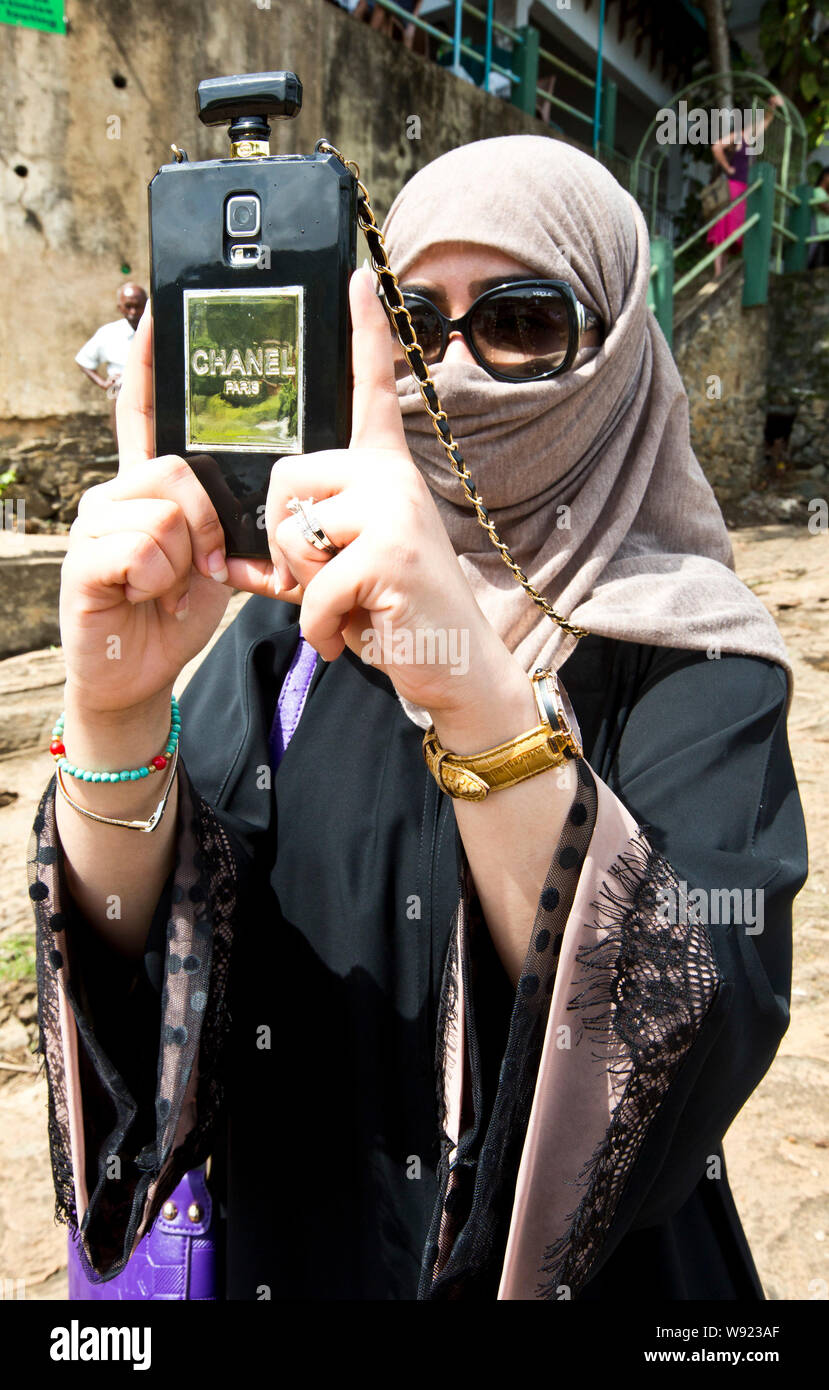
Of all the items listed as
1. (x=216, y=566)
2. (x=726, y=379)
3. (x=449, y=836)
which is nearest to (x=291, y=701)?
(x=449, y=836)

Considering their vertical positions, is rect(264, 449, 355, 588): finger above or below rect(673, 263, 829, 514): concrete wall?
below

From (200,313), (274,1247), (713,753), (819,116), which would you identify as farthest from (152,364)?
(819,116)

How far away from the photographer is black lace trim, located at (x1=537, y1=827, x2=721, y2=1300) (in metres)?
0.90

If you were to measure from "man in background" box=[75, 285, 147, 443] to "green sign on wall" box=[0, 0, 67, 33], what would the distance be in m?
1.46

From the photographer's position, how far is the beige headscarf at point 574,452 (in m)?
1.17

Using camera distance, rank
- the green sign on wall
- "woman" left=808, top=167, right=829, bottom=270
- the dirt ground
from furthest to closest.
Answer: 1. "woman" left=808, top=167, right=829, bottom=270
2. the green sign on wall
3. the dirt ground

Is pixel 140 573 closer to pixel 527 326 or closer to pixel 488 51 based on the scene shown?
pixel 527 326

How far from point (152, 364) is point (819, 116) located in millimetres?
11088

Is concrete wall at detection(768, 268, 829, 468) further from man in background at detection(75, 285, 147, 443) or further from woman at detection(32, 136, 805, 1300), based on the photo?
woman at detection(32, 136, 805, 1300)

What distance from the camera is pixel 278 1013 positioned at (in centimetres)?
121

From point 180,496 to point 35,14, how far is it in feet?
21.3

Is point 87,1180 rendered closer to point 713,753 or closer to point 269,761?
point 269,761

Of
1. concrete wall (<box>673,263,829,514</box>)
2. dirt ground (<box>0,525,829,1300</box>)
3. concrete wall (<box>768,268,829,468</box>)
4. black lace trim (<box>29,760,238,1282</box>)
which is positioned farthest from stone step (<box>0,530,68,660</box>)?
concrete wall (<box>768,268,829,468</box>)

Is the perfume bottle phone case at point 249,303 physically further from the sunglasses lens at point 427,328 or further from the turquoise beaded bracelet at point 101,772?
the sunglasses lens at point 427,328
